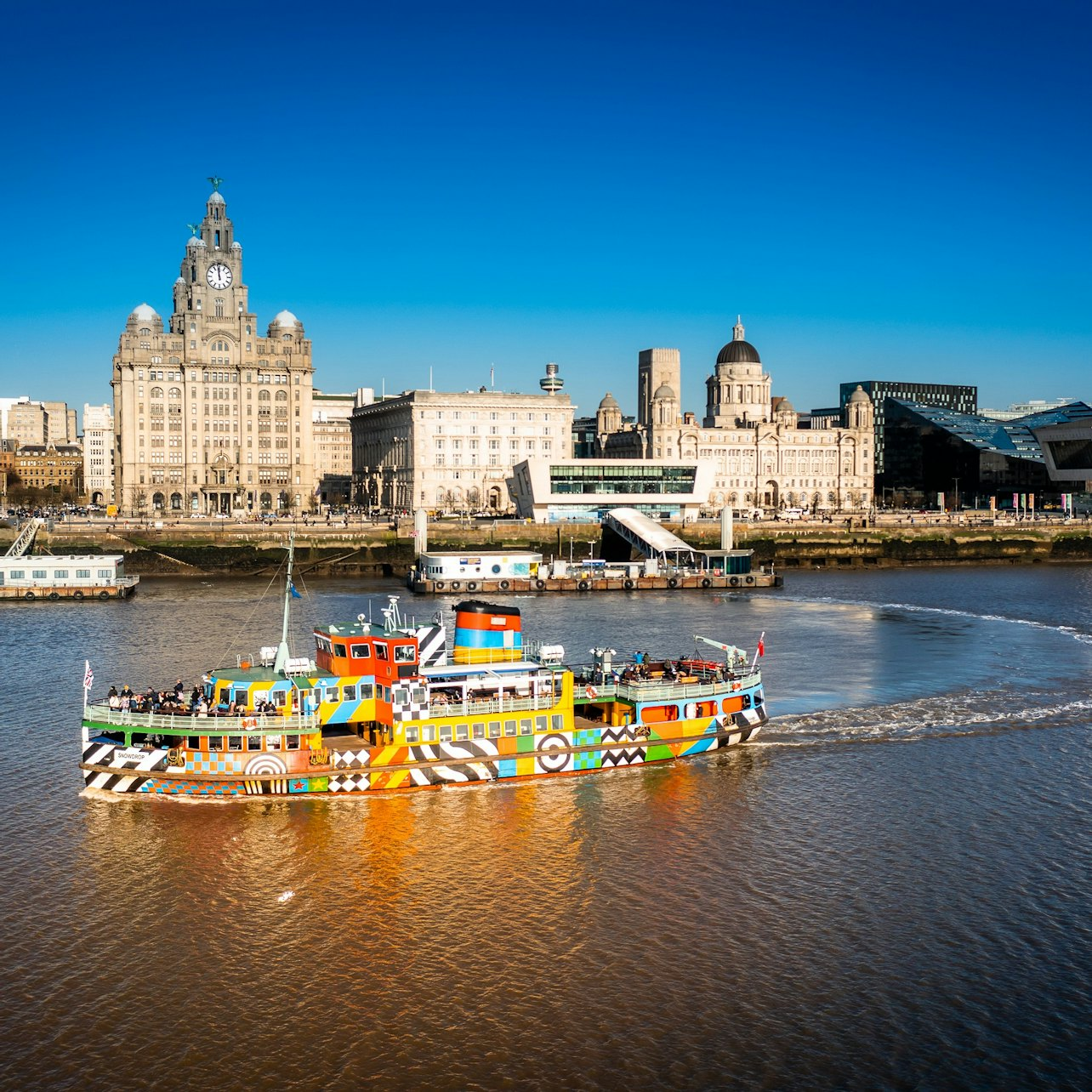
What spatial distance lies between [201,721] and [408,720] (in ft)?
19.8

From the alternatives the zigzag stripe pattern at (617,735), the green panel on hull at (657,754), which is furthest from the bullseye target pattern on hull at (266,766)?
the green panel on hull at (657,754)

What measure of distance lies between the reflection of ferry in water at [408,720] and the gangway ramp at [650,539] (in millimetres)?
65181

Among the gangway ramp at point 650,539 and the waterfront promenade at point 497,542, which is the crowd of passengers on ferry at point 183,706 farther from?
the waterfront promenade at point 497,542

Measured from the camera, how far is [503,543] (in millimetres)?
131125

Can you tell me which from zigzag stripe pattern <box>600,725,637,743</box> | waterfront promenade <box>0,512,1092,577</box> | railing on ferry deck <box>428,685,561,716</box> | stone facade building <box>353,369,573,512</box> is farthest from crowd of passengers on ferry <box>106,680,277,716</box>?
stone facade building <box>353,369,573,512</box>

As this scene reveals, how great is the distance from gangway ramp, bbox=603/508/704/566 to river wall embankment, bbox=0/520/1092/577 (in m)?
5.09

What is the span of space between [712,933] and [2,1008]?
14681 millimetres

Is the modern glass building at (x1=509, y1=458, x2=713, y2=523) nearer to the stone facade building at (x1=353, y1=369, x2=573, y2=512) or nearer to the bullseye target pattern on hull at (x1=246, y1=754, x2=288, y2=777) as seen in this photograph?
the stone facade building at (x1=353, y1=369, x2=573, y2=512)

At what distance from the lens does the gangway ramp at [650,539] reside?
11106 centimetres

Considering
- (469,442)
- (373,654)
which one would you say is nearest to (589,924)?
(373,654)

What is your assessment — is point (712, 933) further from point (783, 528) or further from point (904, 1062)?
point (783, 528)

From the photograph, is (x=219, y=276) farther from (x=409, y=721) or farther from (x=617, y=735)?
(x=409, y=721)

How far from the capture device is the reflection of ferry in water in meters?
37.5

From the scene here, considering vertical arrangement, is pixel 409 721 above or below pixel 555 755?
above
